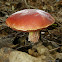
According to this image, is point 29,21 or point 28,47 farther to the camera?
point 28,47

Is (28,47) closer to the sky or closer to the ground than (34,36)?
closer to the ground

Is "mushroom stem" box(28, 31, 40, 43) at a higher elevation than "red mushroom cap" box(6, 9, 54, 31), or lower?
lower

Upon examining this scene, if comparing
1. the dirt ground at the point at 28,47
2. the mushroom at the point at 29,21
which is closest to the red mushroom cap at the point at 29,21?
the mushroom at the point at 29,21

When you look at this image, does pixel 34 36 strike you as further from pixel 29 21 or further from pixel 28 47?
pixel 29 21

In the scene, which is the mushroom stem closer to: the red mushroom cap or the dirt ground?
the dirt ground

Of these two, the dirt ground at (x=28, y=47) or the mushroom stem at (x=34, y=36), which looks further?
the mushroom stem at (x=34, y=36)

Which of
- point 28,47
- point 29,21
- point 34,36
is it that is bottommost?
point 28,47

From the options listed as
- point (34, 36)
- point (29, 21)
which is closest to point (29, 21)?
point (29, 21)

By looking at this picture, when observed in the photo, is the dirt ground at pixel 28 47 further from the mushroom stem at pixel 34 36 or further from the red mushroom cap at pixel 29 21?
the red mushroom cap at pixel 29 21

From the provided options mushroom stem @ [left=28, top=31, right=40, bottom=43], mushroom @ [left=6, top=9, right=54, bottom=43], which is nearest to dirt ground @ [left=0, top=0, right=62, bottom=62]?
mushroom stem @ [left=28, top=31, right=40, bottom=43]

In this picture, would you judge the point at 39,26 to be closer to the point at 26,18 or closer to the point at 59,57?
the point at 26,18

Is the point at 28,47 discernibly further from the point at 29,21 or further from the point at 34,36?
the point at 29,21
